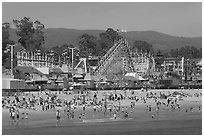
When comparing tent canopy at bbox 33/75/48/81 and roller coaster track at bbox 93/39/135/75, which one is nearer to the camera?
tent canopy at bbox 33/75/48/81

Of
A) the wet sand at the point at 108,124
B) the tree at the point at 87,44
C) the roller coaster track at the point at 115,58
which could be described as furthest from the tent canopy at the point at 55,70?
the tree at the point at 87,44

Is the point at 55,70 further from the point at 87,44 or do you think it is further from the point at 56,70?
the point at 87,44

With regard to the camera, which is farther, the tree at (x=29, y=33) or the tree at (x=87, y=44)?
the tree at (x=87, y=44)

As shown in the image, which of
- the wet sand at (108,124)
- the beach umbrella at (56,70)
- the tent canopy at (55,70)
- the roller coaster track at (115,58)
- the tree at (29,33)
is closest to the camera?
the wet sand at (108,124)

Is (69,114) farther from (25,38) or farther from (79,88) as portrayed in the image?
(25,38)

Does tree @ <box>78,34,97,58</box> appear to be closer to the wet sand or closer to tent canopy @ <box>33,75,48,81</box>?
tent canopy @ <box>33,75,48,81</box>

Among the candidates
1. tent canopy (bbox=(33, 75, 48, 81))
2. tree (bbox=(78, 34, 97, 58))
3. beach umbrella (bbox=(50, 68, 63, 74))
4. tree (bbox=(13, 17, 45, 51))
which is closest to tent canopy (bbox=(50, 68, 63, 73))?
beach umbrella (bbox=(50, 68, 63, 74))

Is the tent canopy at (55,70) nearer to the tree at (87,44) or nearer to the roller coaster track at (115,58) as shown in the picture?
the roller coaster track at (115,58)

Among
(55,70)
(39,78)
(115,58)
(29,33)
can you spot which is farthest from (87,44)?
(39,78)
